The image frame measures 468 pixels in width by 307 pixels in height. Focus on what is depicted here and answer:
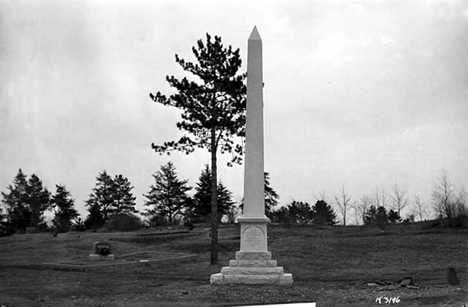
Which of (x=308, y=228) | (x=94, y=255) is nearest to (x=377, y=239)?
(x=308, y=228)

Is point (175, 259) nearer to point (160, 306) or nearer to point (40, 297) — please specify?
point (40, 297)

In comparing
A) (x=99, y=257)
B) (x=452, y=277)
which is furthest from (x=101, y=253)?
(x=452, y=277)

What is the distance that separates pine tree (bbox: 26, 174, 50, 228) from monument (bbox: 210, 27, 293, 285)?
47.9 m

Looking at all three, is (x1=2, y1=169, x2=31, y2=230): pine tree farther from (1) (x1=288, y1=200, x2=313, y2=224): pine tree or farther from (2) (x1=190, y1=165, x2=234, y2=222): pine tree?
(1) (x1=288, y1=200, x2=313, y2=224): pine tree

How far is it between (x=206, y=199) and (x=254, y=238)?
3918 centimetres

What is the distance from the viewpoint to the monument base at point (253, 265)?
1488cm

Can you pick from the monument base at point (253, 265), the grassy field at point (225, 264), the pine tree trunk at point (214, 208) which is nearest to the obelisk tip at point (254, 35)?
the monument base at point (253, 265)

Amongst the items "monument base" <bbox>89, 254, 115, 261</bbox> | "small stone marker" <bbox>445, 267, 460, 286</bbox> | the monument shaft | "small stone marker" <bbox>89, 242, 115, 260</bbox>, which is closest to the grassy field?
"small stone marker" <bbox>445, 267, 460, 286</bbox>

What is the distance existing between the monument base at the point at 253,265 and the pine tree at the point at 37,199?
157 ft

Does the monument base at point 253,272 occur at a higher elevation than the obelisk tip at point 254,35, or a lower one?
lower

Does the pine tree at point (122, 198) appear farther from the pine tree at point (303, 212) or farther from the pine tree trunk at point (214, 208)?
the pine tree trunk at point (214, 208)

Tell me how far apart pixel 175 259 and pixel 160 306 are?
→ 593 inches

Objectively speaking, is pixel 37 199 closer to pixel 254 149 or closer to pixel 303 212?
pixel 303 212

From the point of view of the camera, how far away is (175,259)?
25953 mm
